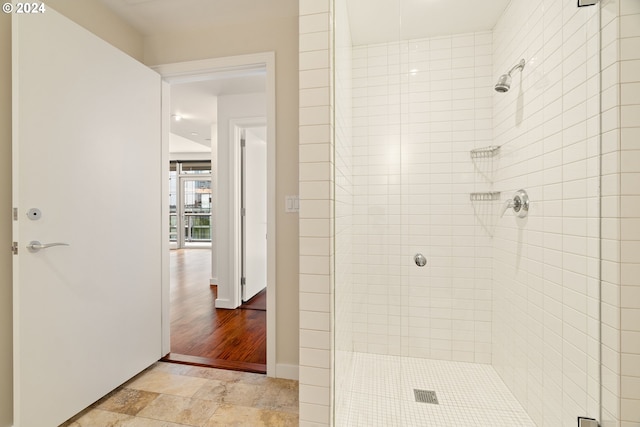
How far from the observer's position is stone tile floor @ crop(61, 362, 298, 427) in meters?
1.47

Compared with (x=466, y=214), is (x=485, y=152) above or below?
above

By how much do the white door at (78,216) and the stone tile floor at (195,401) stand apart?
0.09 m

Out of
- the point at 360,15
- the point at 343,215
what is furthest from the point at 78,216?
the point at 360,15

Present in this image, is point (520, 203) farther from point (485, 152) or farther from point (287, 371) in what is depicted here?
point (287, 371)

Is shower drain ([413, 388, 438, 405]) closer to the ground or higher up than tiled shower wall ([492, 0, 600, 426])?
closer to the ground

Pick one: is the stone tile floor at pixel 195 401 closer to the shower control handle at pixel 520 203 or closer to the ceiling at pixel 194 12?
the shower control handle at pixel 520 203

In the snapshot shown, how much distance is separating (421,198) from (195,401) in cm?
179

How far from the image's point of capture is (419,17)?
5.69 ft

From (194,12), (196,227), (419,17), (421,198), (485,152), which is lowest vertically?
(196,227)

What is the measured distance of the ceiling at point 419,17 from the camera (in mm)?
1660

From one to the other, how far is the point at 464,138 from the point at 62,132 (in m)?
2.17

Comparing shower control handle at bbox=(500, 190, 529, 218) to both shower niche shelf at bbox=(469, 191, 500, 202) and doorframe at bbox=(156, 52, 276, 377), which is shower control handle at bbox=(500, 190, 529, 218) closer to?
shower niche shelf at bbox=(469, 191, 500, 202)

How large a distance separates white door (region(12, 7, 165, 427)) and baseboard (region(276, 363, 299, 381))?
0.88m

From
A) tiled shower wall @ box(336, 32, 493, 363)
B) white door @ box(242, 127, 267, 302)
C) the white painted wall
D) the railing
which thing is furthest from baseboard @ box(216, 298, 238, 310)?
the railing
